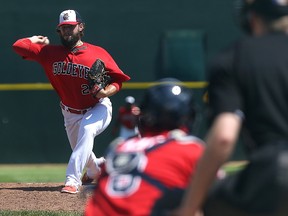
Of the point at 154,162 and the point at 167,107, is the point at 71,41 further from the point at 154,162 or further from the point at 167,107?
the point at 154,162

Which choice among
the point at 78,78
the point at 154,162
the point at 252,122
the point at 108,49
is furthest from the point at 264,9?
the point at 108,49

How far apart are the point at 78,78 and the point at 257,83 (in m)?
6.06

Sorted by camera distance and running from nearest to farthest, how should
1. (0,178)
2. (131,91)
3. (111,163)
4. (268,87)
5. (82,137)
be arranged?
(268,87)
(111,163)
(82,137)
(0,178)
(131,91)

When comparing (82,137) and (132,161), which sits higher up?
(132,161)

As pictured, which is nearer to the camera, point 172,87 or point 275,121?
point 275,121

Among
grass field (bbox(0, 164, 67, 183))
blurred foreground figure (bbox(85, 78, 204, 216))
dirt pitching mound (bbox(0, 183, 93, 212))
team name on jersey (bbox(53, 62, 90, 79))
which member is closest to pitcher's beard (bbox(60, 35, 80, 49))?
team name on jersey (bbox(53, 62, 90, 79))

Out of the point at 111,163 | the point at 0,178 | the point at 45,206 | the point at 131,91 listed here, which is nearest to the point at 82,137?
the point at 45,206

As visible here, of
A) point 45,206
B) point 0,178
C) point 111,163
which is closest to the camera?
point 111,163

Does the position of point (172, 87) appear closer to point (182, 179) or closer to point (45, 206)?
point (182, 179)

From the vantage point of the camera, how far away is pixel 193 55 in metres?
13.4

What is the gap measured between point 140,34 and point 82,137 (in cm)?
487

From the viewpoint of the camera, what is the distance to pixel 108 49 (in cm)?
1338

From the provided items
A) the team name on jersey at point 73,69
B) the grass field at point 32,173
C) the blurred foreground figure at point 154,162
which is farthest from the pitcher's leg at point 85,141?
the blurred foreground figure at point 154,162

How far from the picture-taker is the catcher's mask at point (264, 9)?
10.6 feet
